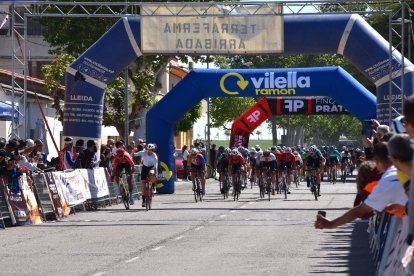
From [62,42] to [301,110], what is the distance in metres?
11.5

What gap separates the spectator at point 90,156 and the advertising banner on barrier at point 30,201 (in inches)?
203

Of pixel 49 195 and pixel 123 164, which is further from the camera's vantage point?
pixel 123 164

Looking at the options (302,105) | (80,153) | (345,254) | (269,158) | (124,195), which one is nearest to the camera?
(345,254)

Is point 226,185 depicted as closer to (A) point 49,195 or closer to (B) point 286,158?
(B) point 286,158

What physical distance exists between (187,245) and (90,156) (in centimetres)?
1126

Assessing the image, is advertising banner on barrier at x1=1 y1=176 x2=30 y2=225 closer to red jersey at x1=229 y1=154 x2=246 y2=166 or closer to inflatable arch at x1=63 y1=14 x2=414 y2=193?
inflatable arch at x1=63 y1=14 x2=414 y2=193

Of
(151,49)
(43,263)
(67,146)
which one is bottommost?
(43,263)

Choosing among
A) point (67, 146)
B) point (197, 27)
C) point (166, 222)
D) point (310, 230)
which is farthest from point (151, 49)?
point (310, 230)

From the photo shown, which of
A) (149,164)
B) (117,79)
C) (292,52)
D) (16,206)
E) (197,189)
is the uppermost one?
(117,79)

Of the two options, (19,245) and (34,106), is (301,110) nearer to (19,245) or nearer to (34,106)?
(34,106)

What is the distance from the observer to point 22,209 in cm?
2220

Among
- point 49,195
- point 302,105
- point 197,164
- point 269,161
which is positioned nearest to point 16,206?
point 49,195

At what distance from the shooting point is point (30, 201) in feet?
74.4

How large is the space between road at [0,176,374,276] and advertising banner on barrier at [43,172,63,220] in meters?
0.31
